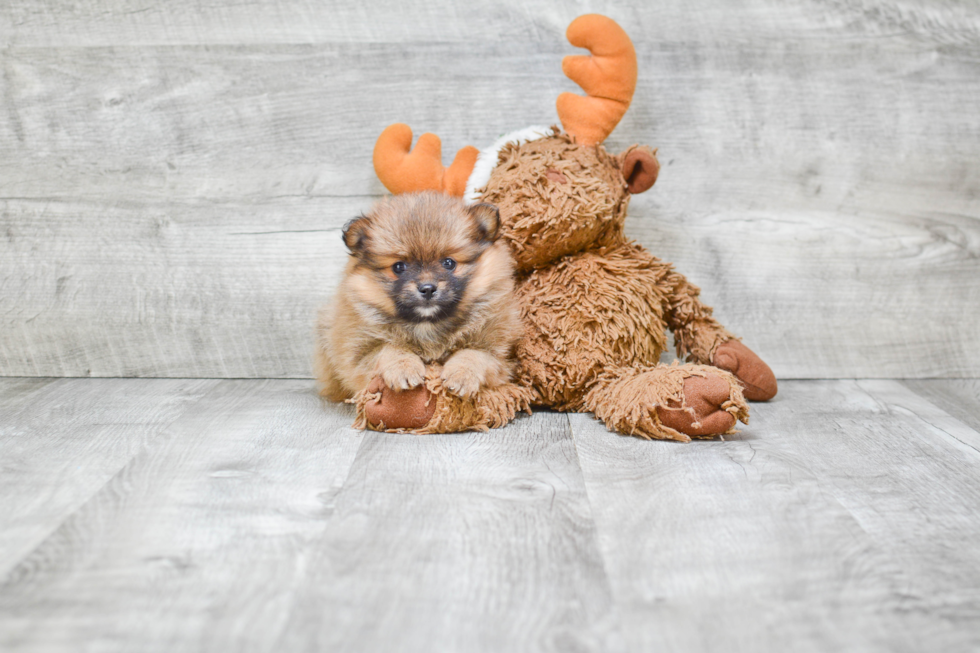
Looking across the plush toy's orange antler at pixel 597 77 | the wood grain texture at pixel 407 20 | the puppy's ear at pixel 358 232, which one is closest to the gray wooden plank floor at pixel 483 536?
the puppy's ear at pixel 358 232

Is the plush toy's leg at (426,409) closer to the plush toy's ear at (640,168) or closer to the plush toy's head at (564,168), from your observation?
the plush toy's head at (564,168)

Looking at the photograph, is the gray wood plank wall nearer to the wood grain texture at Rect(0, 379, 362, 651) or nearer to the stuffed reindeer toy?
the stuffed reindeer toy

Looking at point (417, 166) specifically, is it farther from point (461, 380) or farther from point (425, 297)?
point (461, 380)

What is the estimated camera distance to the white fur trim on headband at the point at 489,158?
1769mm

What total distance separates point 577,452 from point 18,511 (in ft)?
3.10

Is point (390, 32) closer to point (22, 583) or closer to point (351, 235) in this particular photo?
point (351, 235)

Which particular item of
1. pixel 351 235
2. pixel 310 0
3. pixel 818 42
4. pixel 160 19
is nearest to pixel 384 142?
pixel 351 235

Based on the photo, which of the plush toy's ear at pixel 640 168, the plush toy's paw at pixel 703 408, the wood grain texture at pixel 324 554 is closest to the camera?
the wood grain texture at pixel 324 554

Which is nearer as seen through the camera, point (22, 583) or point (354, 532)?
point (22, 583)

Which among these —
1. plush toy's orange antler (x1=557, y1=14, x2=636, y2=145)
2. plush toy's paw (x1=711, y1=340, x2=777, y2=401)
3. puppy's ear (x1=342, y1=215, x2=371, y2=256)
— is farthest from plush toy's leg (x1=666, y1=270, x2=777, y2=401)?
puppy's ear (x1=342, y1=215, x2=371, y2=256)

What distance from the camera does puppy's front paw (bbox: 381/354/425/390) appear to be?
151 cm

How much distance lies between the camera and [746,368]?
5.96 feet

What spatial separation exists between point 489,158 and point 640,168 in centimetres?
35

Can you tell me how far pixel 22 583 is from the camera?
0.96 m
